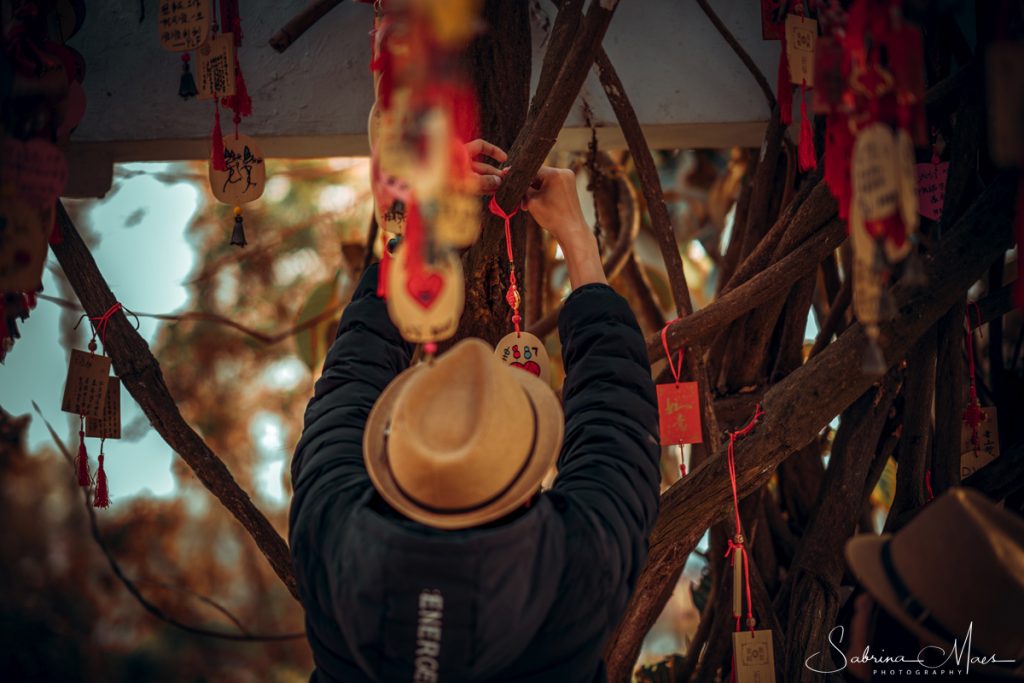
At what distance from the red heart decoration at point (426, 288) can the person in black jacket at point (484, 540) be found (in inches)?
4.8

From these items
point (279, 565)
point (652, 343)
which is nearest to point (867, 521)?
point (652, 343)

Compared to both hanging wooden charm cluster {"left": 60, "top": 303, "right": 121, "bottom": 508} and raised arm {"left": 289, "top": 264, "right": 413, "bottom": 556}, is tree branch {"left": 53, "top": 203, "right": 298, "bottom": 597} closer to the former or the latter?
hanging wooden charm cluster {"left": 60, "top": 303, "right": 121, "bottom": 508}

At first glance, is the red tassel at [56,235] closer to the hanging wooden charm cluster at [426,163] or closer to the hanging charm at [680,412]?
the hanging wooden charm cluster at [426,163]

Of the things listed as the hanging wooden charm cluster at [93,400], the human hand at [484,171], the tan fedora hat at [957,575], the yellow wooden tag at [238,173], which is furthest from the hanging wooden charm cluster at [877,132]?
the hanging wooden charm cluster at [93,400]

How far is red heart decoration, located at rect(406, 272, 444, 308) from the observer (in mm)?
818

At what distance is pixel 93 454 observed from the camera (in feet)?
10.5

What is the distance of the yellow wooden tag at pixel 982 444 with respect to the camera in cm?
180

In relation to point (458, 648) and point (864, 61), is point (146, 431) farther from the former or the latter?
point (864, 61)

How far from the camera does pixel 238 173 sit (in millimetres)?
1752

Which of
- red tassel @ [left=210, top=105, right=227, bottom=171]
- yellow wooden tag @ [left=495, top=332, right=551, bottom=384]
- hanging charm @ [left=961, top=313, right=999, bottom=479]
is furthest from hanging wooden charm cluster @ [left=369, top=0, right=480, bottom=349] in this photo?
hanging charm @ [left=961, top=313, right=999, bottom=479]

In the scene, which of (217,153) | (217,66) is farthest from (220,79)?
(217,153)

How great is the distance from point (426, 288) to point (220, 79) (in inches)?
40.4

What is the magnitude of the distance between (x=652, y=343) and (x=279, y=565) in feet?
2.61

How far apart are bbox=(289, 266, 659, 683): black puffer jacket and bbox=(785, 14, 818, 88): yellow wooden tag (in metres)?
0.53
